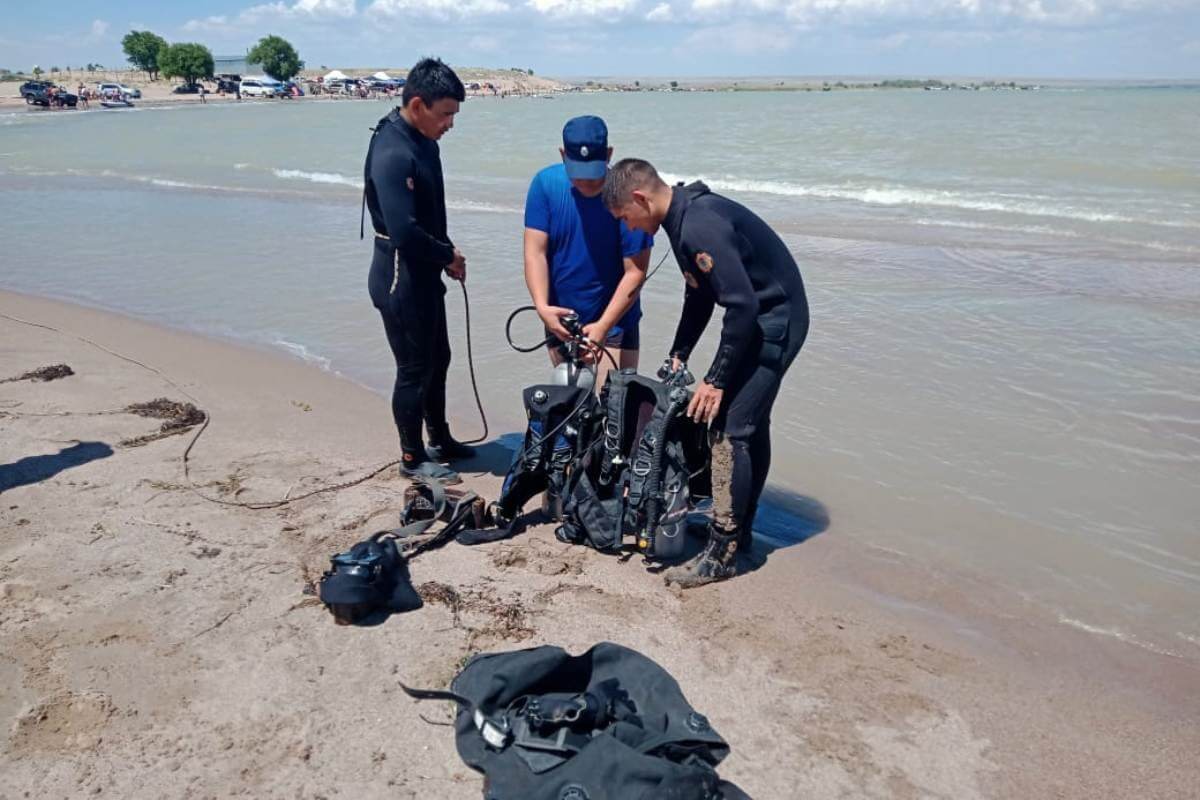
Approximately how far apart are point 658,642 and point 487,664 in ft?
2.34

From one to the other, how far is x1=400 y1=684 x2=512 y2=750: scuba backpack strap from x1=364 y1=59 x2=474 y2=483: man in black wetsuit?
189cm

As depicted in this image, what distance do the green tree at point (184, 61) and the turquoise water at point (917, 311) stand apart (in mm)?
83301

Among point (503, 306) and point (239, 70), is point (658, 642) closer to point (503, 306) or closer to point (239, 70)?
point (503, 306)

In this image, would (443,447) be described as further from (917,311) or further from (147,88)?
(147,88)

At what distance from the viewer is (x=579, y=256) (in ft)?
14.7

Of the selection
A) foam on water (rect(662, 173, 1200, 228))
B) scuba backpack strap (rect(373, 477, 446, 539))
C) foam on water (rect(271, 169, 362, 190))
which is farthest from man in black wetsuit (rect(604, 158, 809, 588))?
foam on water (rect(271, 169, 362, 190))

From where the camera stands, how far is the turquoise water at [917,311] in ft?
15.5

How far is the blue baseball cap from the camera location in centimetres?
411

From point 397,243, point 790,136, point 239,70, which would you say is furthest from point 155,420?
point 239,70

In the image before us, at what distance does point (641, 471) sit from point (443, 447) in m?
1.69

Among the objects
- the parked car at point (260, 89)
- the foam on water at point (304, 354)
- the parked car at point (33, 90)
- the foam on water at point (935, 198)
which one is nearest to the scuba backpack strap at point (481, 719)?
the foam on water at point (304, 354)

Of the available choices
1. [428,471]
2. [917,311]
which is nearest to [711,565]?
[428,471]

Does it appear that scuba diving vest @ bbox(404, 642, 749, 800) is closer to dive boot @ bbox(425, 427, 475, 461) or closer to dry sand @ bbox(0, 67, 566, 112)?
dive boot @ bbox(425, 427, 475, 461)

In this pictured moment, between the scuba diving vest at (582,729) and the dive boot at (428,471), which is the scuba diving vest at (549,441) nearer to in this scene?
the dive boot at (428,471)
